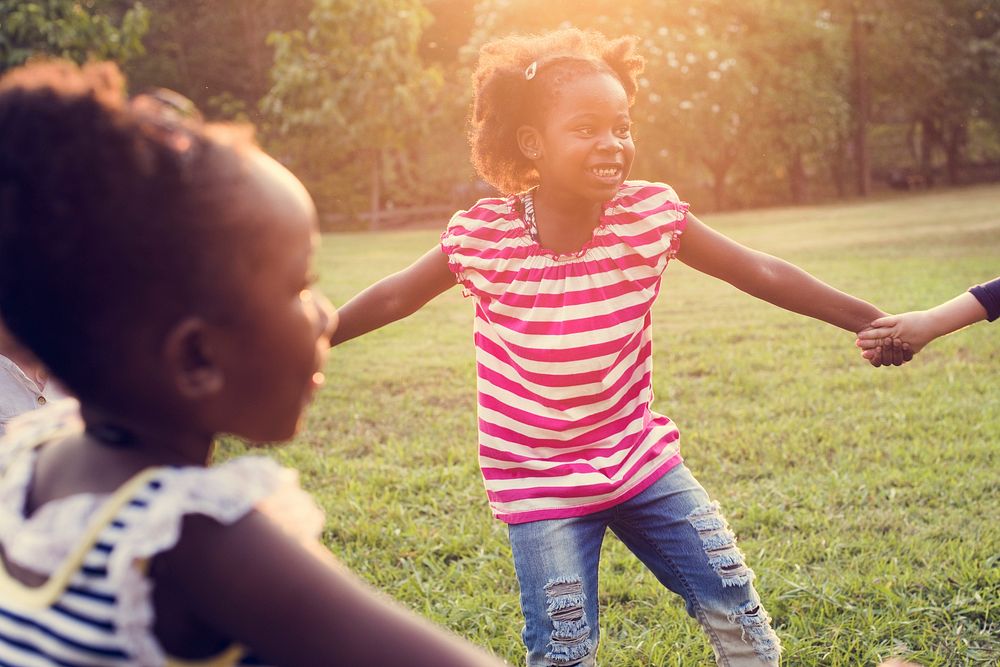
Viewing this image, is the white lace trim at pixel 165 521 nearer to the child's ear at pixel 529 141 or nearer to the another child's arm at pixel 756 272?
the another child's arm at pixel 756 272

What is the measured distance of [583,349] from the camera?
97.8 inches

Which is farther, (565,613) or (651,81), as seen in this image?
(651,81)

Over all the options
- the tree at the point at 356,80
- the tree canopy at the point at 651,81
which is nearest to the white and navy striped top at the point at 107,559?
the tree canopy at the point at 651,81

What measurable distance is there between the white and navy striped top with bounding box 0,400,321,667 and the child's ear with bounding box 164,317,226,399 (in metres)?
0.09

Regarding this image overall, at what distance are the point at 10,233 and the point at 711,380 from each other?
588 cm

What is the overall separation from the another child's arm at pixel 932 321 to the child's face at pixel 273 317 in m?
2.16

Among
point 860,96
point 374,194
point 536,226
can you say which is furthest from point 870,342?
point 860,96

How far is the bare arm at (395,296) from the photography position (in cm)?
265

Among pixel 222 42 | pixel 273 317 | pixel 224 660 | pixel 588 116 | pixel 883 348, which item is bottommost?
pixel 883 348

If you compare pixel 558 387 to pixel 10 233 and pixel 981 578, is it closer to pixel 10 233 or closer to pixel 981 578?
pixel 10 233

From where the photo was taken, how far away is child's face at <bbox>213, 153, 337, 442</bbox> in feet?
3.55

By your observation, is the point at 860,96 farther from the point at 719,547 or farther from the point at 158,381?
the point at 158,381

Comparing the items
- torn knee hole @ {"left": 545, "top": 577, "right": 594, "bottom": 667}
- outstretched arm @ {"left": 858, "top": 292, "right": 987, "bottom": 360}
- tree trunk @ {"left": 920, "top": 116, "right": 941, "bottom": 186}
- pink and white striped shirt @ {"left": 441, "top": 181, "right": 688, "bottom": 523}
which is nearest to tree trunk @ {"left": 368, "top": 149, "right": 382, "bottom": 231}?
tree trunk @ {"left": 920, "top": 116, "right": 941, "bottom": 186}

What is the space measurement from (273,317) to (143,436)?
0.20m
